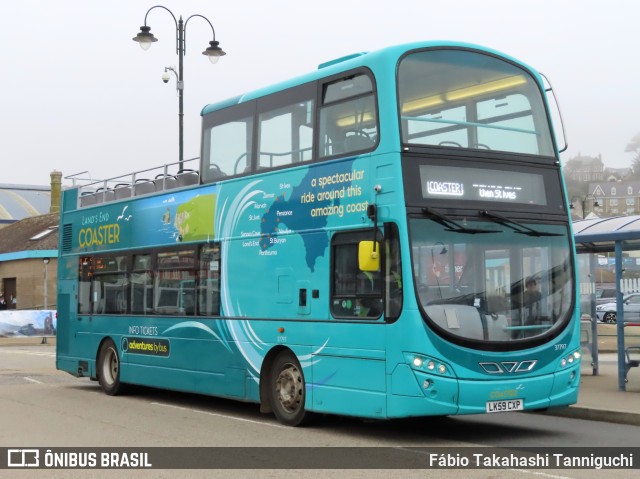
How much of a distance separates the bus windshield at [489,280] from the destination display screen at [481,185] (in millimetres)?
318

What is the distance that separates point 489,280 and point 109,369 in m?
9.17

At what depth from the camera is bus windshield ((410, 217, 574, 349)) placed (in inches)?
427

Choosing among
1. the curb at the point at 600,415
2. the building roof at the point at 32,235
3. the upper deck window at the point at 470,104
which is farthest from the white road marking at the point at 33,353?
the building roof at the point at 32,235

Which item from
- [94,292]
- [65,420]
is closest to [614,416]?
[65,420]

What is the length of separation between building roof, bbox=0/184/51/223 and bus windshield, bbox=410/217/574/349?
3060 inches

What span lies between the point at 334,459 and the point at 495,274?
292cm

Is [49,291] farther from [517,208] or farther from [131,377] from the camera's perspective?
[517,208]

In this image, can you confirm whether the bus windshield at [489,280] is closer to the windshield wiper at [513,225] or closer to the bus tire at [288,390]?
the windshield wiper at [513,225]

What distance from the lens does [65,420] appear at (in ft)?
44.4

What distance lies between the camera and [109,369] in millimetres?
17922

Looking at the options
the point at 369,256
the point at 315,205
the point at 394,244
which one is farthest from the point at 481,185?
the point at 315,205

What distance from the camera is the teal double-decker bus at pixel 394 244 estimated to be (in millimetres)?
10867

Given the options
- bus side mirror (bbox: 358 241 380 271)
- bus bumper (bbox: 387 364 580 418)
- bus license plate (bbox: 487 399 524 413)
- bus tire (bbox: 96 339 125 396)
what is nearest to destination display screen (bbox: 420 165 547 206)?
bus side mirror (bbox: 358 241 380 271)
